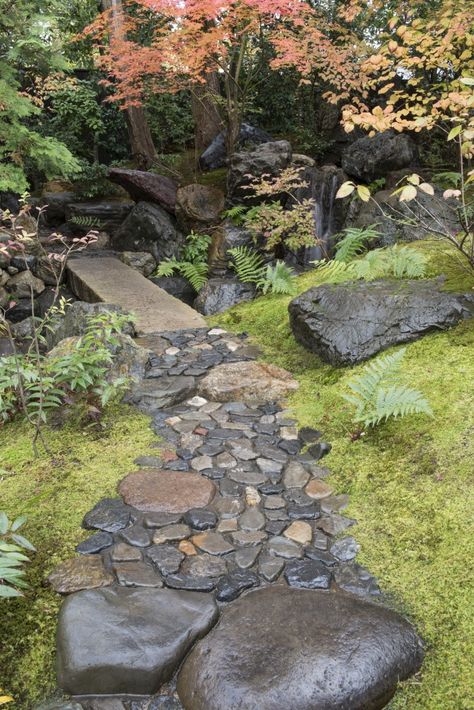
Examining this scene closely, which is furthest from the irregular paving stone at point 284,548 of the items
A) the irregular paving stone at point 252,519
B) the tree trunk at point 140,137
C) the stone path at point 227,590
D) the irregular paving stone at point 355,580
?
the tree trunk at point 140,137

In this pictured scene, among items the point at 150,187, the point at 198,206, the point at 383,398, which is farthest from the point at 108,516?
the point at 150,187

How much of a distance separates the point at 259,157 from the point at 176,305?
3662 millimetres

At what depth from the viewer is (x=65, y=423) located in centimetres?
431

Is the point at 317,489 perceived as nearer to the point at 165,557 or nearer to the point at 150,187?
the point at 165,557

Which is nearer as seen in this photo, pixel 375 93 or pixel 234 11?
pixel 234 11


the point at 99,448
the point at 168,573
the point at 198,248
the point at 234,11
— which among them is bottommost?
the point at 198,248

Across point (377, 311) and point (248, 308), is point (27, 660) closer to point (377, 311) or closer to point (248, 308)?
point (377, 311)

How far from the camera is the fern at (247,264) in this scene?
813 cm

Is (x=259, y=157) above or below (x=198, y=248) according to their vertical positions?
above

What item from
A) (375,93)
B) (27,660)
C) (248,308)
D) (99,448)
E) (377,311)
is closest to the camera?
(27,660)

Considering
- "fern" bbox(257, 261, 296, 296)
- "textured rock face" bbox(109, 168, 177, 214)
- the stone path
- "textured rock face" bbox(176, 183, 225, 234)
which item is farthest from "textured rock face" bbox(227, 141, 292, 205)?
the stone path

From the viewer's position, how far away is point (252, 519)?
10.5 feet

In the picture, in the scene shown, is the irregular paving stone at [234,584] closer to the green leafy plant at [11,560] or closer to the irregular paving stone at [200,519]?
the irregular paving stone at [200,519]

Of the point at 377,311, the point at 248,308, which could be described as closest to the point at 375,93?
the point at 248,308
